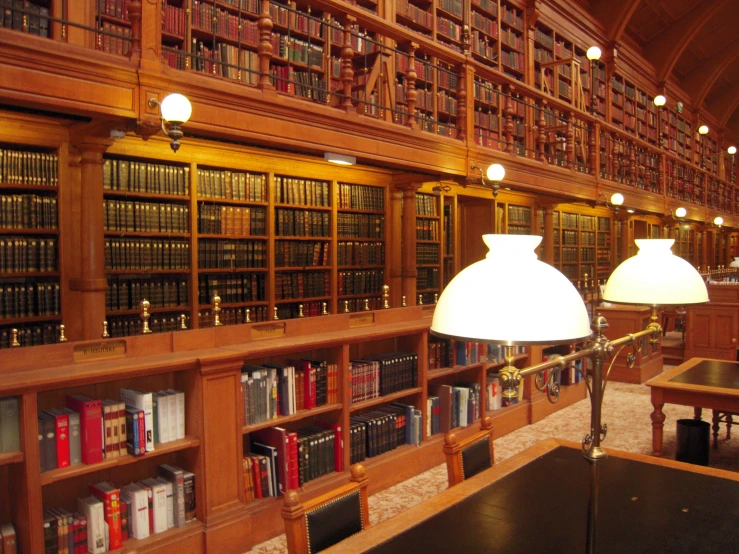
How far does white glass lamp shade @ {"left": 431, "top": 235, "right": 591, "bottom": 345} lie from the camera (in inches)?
37.9

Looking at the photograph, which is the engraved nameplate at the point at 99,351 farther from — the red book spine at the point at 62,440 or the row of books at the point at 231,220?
the row of books at the point at 231,220

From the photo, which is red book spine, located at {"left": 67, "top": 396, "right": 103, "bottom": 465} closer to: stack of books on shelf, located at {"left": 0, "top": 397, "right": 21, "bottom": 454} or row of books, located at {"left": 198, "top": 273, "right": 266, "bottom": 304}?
stack of books on shelf, located at {"left": 0, "top": 397, "right": 21, "bottom": 454}

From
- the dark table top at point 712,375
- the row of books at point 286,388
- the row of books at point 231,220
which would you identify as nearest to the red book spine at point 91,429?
the row of books at point 286,388

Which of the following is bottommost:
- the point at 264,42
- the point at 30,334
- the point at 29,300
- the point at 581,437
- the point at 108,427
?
the point at 581,437

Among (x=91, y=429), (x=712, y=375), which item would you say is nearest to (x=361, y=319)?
(x=91, y=429)

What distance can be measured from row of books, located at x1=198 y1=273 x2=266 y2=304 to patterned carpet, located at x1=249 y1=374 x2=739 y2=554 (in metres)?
2.20

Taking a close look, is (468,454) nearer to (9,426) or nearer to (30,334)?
(9,426)

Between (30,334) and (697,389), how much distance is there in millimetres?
4284

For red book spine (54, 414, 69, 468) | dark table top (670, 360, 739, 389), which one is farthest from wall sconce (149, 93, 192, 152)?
dark table top (670, 360, 739, 389)

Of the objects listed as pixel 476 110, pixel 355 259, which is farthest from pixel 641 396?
pixel 476 110

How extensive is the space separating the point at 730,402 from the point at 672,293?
264 centimetres

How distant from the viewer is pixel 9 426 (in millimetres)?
2258

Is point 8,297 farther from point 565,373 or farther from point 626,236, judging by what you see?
point 626,236

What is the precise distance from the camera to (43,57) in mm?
2926
